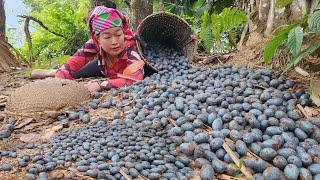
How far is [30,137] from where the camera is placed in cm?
255

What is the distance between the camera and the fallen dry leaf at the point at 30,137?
2.51 metres

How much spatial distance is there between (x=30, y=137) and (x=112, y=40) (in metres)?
1.29

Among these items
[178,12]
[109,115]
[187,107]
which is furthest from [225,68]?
[178,12]

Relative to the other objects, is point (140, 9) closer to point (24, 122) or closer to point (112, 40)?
point (112, 40)

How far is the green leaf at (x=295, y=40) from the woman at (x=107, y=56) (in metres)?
1.42

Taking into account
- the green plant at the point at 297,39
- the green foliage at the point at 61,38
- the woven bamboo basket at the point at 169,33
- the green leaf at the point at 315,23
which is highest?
the green leaf at the point at 315,23

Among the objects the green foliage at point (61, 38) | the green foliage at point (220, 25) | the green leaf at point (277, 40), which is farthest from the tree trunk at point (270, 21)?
the green foliage at point (61, 38)

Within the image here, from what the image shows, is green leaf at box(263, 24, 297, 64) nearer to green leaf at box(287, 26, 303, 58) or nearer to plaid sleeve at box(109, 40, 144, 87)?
green leaf at box(287, 26, 303, 58)

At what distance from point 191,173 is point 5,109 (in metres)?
1.66

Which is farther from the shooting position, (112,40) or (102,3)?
(102,3)

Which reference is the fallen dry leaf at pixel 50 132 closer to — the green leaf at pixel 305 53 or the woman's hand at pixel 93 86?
the woman's hand at pixel 93 86

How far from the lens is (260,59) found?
3.42 m

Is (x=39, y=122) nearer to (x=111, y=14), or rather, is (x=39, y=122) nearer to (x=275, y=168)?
(x=111, y=14)

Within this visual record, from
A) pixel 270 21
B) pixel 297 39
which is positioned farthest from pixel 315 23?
pixel 270 21
